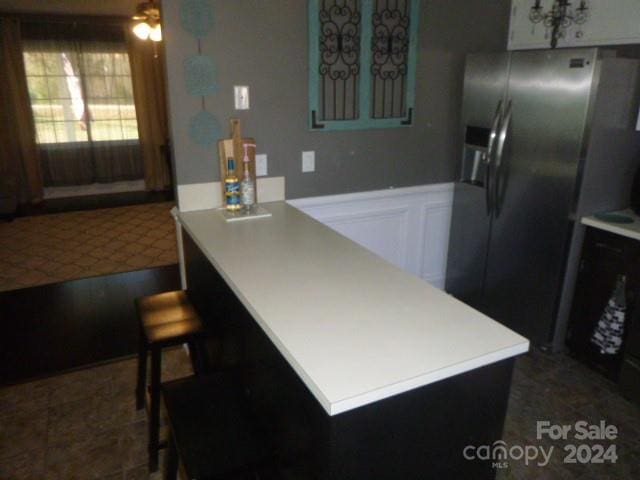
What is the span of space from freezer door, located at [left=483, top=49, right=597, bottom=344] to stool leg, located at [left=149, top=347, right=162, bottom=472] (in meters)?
2.00

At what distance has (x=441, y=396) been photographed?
119 centimetres

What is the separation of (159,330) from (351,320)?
3.04 ft

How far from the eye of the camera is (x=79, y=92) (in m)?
6.63

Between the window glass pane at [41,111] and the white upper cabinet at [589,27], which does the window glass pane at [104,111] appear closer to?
the window glass pane at [41,111]

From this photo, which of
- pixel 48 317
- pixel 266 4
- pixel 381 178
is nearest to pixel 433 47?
pixel 381 178

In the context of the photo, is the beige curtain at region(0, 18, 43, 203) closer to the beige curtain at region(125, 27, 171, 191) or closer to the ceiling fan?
the beige curtain at region(125, 27, 171, 191)

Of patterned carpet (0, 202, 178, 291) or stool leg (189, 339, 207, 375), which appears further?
patterned carpet (0, 202, 178, 291)

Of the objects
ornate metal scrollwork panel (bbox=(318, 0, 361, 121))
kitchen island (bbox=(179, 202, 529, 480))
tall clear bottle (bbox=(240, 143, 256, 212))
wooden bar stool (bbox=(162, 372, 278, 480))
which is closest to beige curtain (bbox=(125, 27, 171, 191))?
ornate metal scrollwork panel (bbox=(318, 0, 361, 121))

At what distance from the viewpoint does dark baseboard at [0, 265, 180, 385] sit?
273 centimetres

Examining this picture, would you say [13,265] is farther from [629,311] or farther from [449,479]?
[629,311]

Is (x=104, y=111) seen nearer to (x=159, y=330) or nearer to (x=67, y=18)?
(x=67, y=18)

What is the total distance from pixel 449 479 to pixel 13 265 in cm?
423

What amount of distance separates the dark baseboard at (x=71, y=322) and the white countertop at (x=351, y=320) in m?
1.40

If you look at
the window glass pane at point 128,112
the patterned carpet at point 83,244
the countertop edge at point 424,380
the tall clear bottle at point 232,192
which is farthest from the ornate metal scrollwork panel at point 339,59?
the window glass pane at point 128,112
